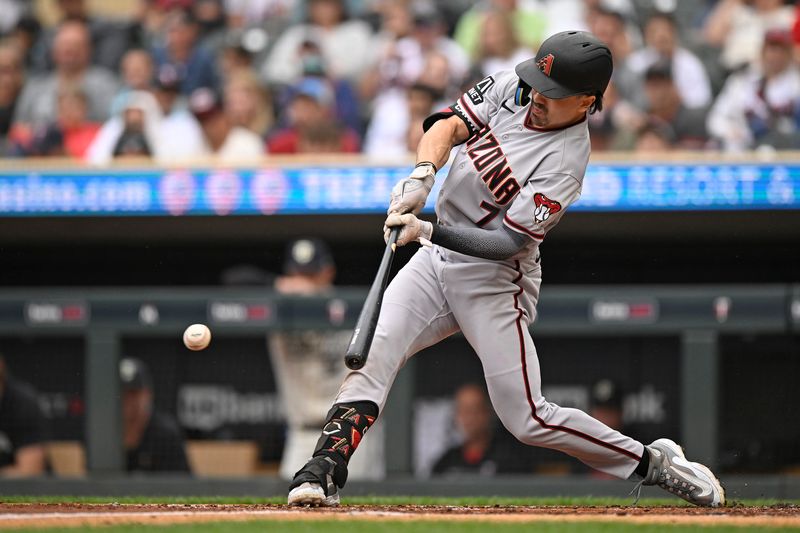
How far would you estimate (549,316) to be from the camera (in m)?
6.36

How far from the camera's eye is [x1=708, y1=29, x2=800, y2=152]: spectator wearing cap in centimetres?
741

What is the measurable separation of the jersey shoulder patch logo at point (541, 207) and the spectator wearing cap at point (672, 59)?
4.19 m

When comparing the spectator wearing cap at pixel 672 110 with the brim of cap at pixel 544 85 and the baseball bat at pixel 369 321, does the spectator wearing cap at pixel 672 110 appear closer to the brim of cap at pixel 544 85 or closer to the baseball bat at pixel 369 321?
the brim of cap at pixel 544 85

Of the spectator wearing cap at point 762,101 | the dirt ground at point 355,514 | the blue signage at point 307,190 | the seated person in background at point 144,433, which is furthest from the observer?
→ the spectator wearing cap at point 762,101

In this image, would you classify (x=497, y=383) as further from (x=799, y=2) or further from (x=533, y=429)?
(x=799, y=2)

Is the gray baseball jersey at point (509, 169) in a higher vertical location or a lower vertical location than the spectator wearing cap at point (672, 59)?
lower

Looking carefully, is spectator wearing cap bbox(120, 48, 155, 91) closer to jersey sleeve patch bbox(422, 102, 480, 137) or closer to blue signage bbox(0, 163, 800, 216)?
blue signage bbox(0, 163, 800, 216)

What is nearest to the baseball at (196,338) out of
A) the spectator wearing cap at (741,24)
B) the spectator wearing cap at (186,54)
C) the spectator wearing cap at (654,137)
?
the spectator wearing cap at (654,137)

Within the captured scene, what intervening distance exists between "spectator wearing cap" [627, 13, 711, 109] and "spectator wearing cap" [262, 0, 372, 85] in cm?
180

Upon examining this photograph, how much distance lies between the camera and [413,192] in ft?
12.5

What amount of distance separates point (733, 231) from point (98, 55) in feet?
14.7

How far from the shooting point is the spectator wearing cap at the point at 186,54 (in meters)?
8.52

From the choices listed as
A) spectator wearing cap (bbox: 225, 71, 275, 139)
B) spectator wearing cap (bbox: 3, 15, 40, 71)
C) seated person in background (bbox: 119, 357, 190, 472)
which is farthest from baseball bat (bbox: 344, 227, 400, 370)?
spectator wearing cap (bbox: 3, 15, 40, 71)

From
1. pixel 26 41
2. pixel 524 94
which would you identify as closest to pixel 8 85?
pixel 26 41
